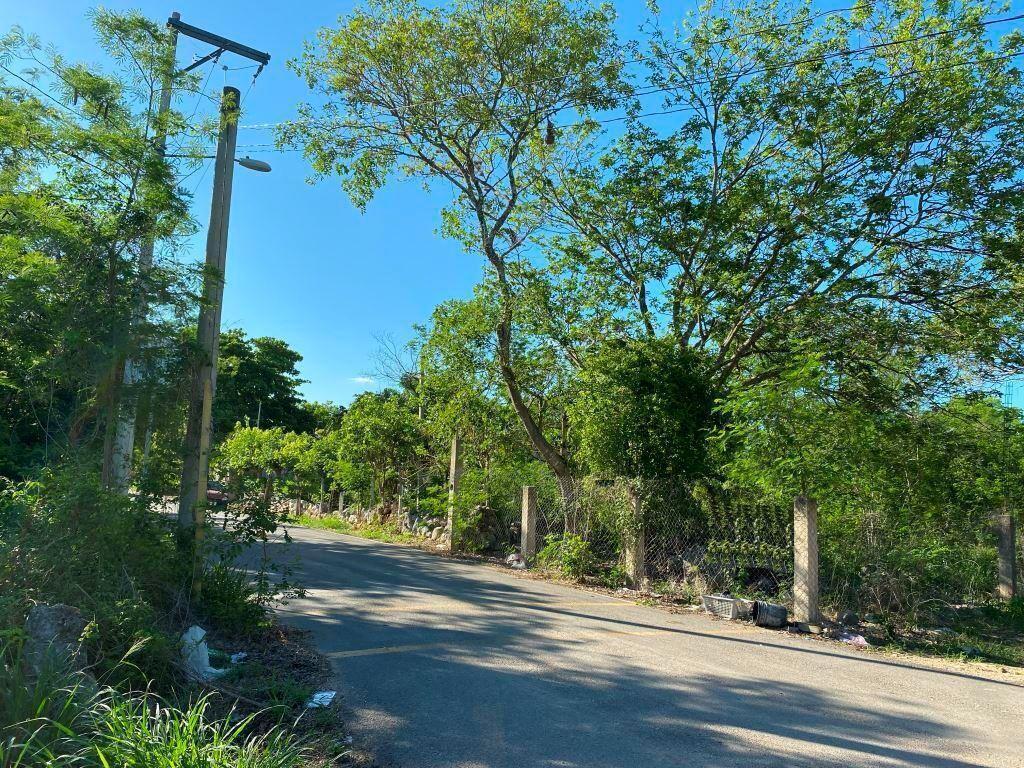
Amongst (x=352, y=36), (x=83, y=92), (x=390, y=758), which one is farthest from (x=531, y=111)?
(x=390, y=758)

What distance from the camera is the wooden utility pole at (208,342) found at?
7223mm

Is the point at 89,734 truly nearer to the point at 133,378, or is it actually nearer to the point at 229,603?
the point at 229,603

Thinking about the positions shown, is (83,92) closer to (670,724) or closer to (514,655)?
(514,655)

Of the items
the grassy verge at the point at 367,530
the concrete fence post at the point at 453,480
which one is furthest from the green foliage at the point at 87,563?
the grassy verge at the point at 367,530

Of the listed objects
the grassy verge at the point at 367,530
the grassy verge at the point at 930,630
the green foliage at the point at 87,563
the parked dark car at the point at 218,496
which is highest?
the parked dark car at the point at 218,496

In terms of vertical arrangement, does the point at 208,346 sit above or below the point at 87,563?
above

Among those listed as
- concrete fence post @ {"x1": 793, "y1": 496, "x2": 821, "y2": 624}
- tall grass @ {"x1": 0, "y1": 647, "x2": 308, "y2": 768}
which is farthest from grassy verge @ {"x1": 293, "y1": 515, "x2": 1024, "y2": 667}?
tall grass @ {"x1": 0, "y1": 647, "x2": 308, "y2": 768}

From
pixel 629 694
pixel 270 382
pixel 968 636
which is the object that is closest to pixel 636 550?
pixel 968 636

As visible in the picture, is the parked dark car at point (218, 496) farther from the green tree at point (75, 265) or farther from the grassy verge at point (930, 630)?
the grassy verge at point (930, 630)

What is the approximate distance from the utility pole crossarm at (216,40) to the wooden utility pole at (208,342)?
143 centimetres

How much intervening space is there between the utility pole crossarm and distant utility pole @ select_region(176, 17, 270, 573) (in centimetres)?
141

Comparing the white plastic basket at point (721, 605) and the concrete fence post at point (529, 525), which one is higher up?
the concrete fence post at point (529, 525)

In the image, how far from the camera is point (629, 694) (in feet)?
19.4

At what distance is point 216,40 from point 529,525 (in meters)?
10.8
